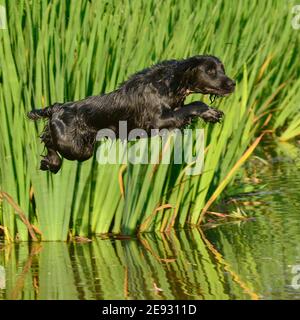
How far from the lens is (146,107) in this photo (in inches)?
112

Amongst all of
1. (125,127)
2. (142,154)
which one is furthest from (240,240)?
(125,127)

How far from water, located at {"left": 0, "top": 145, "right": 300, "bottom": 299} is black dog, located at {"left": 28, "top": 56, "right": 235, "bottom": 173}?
185 centimetres

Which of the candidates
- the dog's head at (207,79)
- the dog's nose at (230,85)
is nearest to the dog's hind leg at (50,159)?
the dog's head at (207,79)

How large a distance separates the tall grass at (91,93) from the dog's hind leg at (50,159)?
186 cm

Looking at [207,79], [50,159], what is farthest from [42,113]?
[207,79]

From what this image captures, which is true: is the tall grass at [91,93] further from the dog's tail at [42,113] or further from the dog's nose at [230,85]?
the dog's nose at [230,85]

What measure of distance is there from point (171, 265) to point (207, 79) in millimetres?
2506

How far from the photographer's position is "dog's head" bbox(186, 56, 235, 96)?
2861 millimetres

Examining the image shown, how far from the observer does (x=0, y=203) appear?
5.87 meters

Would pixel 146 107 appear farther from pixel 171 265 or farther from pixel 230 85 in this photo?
pixel 171 265

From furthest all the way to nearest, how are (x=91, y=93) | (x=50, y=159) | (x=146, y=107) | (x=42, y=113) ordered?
(x=91, y=93)
(x=42, y=113)
(x=50, y=159)
(x=146, y=107)

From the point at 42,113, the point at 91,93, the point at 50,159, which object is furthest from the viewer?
the point at 91,93

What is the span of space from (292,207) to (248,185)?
→ 2.15 ft

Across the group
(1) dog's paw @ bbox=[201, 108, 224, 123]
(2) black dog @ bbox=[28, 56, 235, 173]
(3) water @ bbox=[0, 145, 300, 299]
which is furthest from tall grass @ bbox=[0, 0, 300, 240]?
(1) dog's paw @ bbox=[201, 108, 224, 123]
